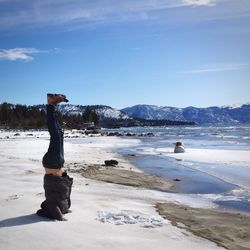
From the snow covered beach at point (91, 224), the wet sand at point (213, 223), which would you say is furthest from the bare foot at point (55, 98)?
the wet sand at point (213, 223)

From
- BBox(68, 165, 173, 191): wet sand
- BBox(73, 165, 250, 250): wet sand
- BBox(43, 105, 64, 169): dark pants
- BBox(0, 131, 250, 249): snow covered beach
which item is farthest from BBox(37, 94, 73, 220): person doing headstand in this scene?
BBox(68, 165, 173, 191): wet sand

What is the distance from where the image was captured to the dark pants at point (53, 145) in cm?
837

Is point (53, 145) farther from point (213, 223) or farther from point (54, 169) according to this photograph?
point (213, 223)

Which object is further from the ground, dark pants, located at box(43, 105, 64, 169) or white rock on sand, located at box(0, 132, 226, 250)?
dark pants, located at box(43, 105, 64, 169)

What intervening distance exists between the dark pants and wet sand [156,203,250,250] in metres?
2.70

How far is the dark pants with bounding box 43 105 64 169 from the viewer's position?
8367 mm

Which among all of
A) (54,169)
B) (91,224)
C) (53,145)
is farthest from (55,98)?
(91,224)

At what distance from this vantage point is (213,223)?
9.42m

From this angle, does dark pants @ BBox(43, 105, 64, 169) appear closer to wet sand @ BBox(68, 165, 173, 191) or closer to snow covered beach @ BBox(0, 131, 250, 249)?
snow covered beach @ BBox(0, 131, 250, 249)

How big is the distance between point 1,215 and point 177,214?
4.01 m

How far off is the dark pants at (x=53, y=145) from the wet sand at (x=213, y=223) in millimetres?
2699

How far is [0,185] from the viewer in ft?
38.4

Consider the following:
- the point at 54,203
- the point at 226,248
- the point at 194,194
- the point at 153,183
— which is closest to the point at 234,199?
the point at 194,194

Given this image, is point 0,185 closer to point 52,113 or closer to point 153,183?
point 52,113
